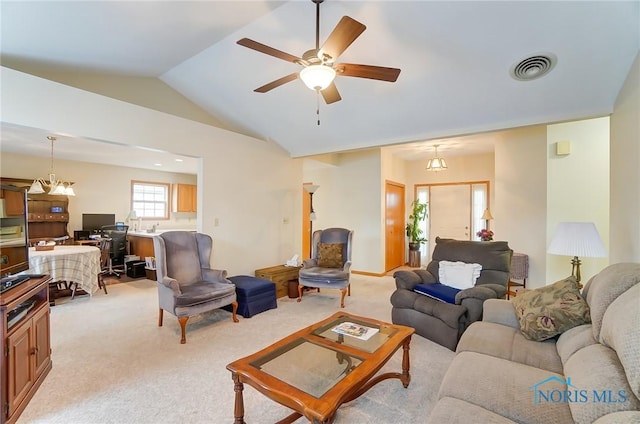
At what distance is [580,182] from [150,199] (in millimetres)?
9308

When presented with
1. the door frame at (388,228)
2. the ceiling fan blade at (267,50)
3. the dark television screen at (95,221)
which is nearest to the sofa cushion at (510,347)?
the ceiling fan blade at (267,50)

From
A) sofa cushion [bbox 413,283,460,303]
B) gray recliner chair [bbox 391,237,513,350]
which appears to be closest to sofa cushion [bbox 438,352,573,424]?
gray recliner chair [bbox 391,237,513,350]

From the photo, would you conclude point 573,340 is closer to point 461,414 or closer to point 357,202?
point 461,414

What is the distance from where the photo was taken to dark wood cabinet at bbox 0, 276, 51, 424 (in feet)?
5.72

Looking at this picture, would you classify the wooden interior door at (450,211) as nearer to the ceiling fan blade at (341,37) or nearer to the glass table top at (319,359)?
the glass table top at (319,359)

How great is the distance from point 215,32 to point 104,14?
895 mm

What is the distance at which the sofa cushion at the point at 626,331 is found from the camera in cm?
106

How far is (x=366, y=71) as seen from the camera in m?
2.25

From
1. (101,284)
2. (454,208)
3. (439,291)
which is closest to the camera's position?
(439,291)

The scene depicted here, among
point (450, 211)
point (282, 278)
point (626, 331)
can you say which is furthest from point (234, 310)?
point (450, 211)

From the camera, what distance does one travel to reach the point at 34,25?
7.70ft

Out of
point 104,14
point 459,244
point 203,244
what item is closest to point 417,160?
point 459,244

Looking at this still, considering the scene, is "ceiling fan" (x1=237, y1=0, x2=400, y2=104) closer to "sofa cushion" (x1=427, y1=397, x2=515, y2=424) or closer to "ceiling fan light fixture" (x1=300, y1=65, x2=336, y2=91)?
"ceiling fan light fixture" (x1=300, y1=65, x2=336, y2=91)

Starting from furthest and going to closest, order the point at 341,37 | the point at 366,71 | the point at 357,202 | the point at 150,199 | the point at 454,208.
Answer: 1. the point at 150,199
2. the point at 454,208
3. the point at 357,202
4. the point at 366,71
5. the point at 341,37
